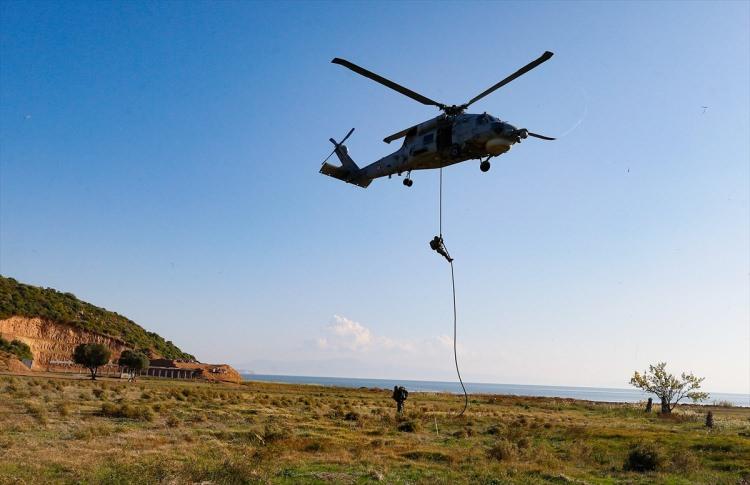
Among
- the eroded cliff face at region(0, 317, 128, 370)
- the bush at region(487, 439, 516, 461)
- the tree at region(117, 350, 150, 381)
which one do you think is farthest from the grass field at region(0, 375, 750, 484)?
the eroded cliff face at region(0, 317, 128, 370)

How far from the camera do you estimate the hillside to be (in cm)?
7974

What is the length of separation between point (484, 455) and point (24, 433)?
1773cm

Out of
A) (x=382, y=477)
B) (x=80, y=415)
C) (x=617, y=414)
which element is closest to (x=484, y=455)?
(x=382, y=477)

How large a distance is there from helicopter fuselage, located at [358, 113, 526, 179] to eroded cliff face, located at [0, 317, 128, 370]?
2807 inches

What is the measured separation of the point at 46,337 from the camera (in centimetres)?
7850

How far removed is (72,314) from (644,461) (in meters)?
92.8

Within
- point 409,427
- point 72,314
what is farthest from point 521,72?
point 72,314

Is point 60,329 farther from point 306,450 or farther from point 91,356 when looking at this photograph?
point 306,450

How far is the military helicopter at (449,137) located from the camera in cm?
1719

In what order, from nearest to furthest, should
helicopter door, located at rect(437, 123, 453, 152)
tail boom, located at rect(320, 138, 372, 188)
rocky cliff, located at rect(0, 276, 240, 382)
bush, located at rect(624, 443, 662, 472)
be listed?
1. helicopter door, located at rect(437, 123, 453, 152)
2. bush, located at rect(624, 443, 662, 472)
3. tail boom, located at rect(320, 138, 372, 188)
4. rocky cliff, located at rect(0, 276, 240, 382)

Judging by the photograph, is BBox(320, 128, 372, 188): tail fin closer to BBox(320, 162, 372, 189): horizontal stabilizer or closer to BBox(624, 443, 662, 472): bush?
BBox(320, 162, 372, 189): horizontal stabilizer

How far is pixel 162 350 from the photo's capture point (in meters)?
109

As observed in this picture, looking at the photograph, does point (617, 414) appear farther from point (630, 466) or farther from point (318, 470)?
point (318, 470)

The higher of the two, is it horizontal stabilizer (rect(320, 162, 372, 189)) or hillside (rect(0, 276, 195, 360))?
horizontal stabilizer (rect(320, 162, 372, 189))
